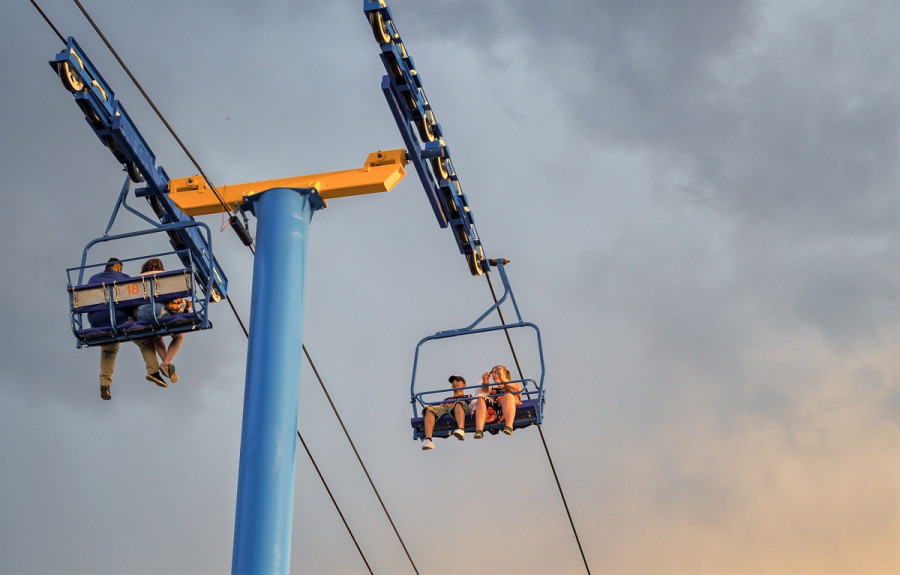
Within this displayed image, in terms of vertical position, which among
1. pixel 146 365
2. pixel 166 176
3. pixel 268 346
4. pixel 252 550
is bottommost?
pixel 252 550

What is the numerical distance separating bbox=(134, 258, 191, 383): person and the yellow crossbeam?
2.27 feet

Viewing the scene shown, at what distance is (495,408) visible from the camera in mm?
13562

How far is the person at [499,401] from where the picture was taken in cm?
1341

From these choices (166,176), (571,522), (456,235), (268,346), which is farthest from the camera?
(571,522)

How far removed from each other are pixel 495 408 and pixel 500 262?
174 centimetres

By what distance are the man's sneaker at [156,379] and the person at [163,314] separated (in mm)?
52

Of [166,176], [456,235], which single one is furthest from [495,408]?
[166,176]

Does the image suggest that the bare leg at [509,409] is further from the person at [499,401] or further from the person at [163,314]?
the person at [163,314]

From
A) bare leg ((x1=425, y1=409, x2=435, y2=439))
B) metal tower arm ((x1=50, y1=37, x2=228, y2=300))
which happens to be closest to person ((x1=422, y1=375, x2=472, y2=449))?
bare leg ((x1=425, y1=409, x2=435, y2=439))

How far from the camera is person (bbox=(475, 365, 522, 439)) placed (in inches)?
528

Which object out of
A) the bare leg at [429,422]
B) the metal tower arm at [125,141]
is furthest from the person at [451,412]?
the metal tower arm at [125,141]

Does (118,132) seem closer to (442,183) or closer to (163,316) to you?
(163,316)

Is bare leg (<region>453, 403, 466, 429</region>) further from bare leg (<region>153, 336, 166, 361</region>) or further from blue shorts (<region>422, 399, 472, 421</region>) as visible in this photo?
bare leg (<region>153, 336, 166, 361</region>)

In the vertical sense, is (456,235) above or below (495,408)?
above
